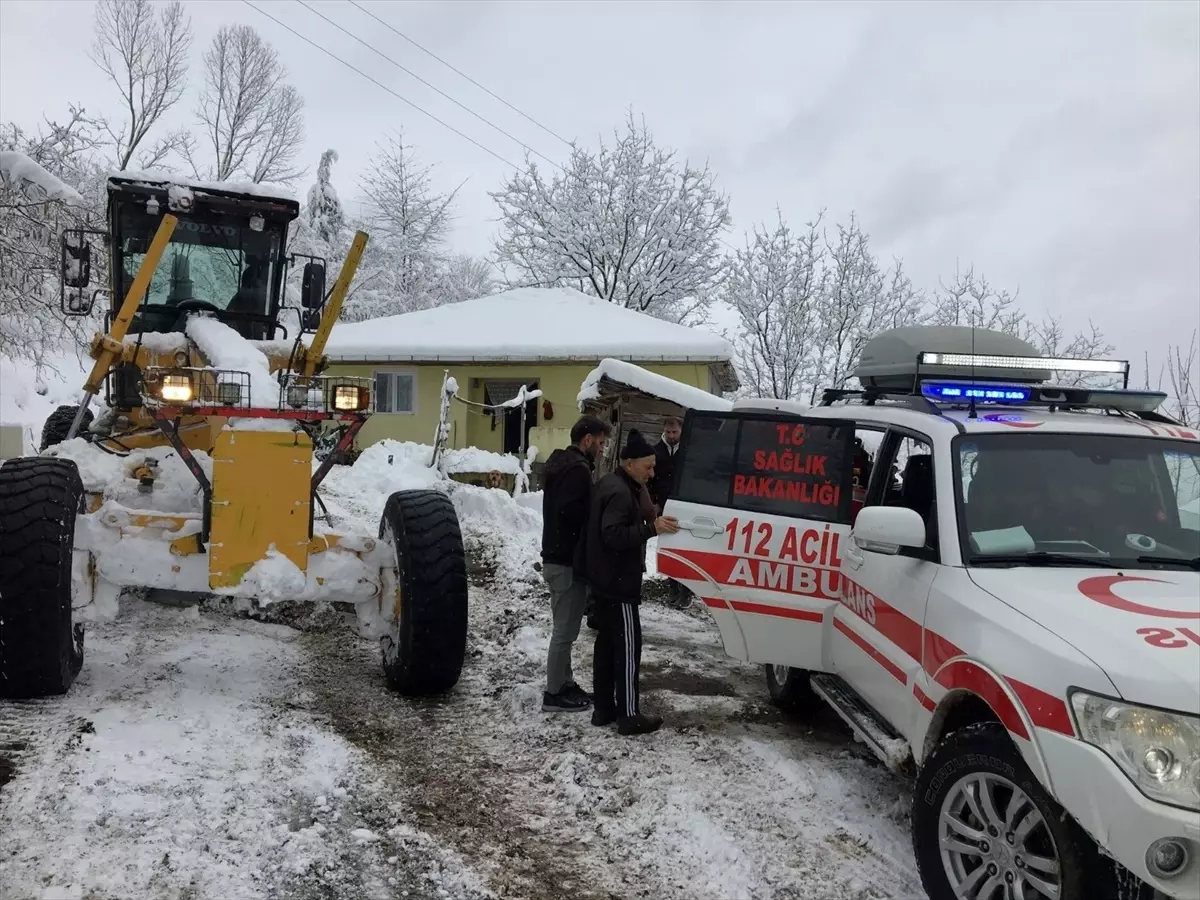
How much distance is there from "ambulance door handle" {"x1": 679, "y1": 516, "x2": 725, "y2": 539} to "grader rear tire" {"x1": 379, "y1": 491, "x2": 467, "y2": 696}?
1302 millimetres

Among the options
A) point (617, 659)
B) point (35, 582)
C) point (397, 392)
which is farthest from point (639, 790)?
point (397, 392)

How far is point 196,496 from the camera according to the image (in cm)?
585

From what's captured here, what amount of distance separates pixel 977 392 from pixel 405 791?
338 centimetres

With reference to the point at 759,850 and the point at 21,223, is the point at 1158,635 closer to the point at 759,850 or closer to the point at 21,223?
the point at 759,850

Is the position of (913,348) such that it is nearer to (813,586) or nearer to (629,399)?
(813,586)

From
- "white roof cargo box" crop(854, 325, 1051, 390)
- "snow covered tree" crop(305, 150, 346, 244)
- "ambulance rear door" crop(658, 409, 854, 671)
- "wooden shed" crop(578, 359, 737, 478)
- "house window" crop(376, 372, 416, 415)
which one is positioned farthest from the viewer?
"snow covered tree" crop(305, 150, 346, 244)

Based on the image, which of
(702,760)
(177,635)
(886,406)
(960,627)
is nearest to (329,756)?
(702,760)

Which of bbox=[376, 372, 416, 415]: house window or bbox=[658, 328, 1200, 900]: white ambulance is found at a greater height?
bbox=[376, 372, 416, 415]: house window

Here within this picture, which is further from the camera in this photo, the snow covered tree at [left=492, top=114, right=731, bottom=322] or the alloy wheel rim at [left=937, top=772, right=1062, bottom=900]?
the snow covered tree at [left=492, top=114, right=731, bottom=322]

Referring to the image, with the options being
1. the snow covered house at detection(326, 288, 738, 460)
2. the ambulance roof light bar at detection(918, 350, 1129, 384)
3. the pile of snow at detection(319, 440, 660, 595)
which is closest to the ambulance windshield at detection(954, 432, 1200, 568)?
the ambulance roof light bar at detection(918, 350, 1129, 384)

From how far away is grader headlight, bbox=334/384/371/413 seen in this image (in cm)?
523

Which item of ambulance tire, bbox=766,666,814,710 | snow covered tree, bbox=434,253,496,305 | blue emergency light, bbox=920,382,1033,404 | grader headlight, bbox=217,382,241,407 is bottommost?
ambulance tire, bbox=766,666,814,710

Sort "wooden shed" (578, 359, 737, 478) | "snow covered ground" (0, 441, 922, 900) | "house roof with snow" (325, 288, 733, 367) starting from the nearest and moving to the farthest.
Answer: "snow covered ground" (0, 441, 922, 900)
"wooden shed" (578, 359, 737, 478)
"house roof with snow" (325, 288, 733, 367)

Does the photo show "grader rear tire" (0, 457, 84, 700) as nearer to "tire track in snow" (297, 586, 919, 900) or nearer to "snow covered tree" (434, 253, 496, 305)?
"tire track in snow" (297, 586, 919, 900)
